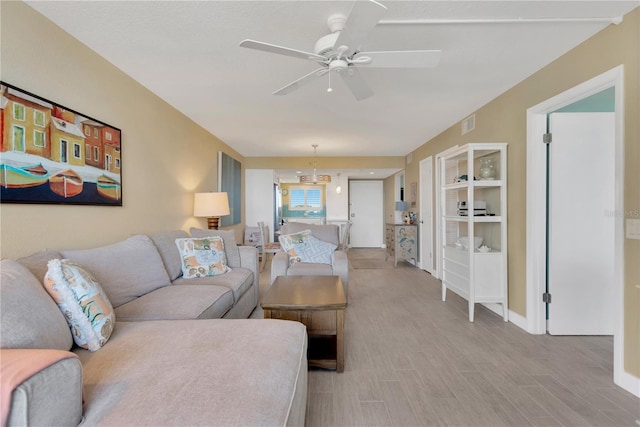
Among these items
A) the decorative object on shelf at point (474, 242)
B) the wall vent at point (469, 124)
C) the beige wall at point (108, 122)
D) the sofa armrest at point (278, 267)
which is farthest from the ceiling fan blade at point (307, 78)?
the wall vent at point (469, 124)

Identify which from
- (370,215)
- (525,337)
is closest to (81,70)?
(525,337)

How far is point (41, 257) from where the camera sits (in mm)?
1531

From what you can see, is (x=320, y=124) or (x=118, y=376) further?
(x=320, y=124)

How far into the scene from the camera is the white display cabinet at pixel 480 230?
2900mm

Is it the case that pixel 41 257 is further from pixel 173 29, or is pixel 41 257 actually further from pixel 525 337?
pixel 525 337

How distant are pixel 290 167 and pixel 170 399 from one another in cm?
564

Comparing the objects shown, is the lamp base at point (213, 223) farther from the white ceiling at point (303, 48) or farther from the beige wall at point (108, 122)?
the white ceiling at point (303, 48)

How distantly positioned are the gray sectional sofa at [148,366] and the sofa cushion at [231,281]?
0.59 metres

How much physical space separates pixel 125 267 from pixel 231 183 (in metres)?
3.55

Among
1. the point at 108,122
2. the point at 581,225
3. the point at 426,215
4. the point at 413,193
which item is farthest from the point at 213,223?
the point at 581,225

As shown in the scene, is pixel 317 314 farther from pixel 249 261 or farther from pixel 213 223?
pixel 213 223

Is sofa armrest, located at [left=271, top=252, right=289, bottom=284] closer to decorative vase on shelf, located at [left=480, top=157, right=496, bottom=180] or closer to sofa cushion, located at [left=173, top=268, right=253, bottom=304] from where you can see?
sofa cushion, located at [left=173, top=268, right=253, bottom=304]

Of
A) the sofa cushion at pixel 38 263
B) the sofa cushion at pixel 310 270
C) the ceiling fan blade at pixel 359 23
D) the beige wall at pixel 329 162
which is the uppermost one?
the beige wall at pixel 329 162

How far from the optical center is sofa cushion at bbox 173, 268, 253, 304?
2.47 metres
